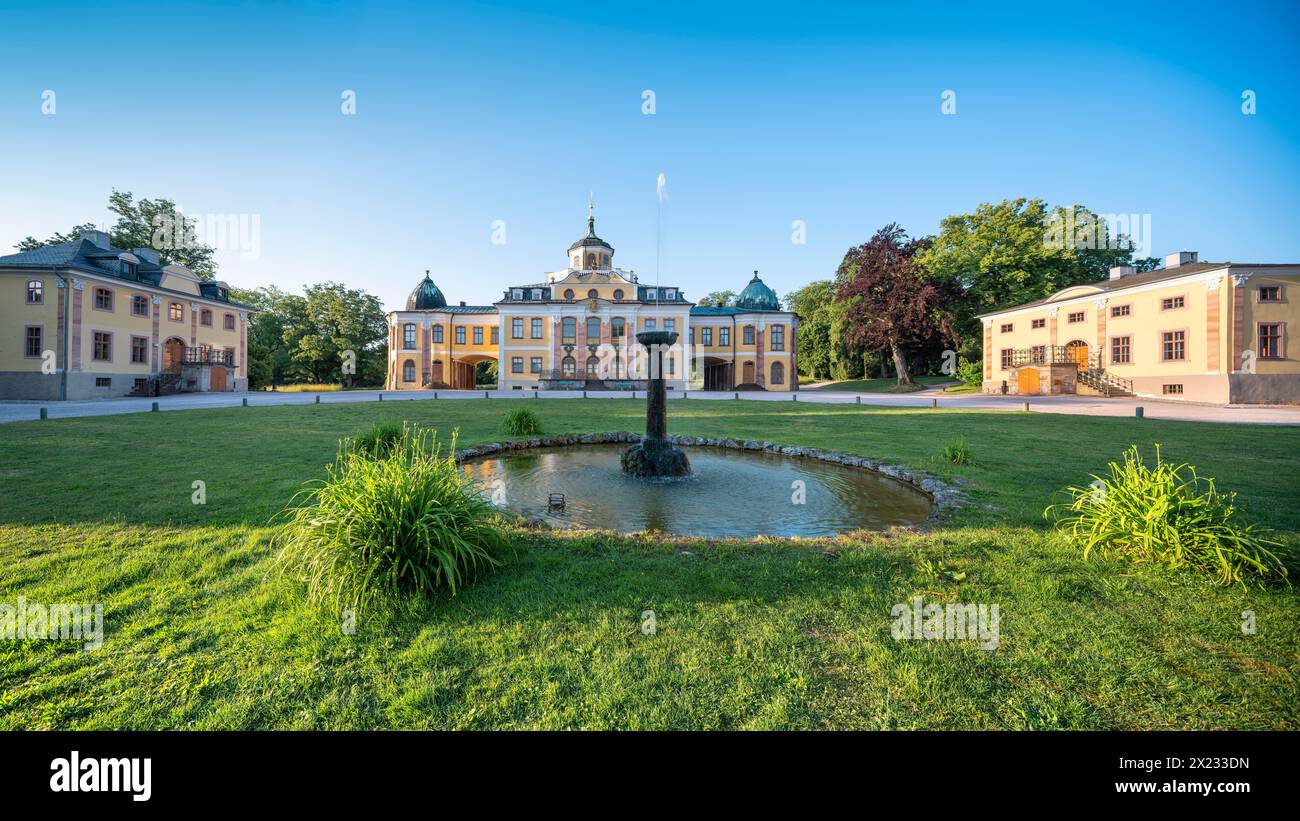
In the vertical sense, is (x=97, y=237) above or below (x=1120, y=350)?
above

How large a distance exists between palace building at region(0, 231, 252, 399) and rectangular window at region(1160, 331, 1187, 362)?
205 feet

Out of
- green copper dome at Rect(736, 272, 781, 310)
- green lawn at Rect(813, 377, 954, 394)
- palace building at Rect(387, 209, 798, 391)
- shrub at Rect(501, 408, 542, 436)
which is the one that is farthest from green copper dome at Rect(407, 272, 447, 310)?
shrub at Rect(501, 408, 542, 436)

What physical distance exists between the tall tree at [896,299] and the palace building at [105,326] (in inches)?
2120

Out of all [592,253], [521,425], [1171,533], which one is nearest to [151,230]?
[592,253]

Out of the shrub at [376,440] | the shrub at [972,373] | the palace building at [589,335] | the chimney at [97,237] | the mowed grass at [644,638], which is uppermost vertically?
the chimney at [97,237]

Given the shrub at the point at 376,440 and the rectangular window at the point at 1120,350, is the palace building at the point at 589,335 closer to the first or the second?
the rectangular window at the point at 1120,350

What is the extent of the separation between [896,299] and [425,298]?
157ft

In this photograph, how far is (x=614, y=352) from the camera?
4991 centimetres

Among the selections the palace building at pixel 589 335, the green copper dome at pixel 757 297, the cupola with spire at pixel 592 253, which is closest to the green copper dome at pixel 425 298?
the palace building at pixel 589 335

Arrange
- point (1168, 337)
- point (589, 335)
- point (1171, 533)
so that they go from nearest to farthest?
point (1171, 533) < point (1168, 337) < point (589, 335)

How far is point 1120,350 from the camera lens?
33156 millimetres

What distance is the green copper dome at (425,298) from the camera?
54.6 meters

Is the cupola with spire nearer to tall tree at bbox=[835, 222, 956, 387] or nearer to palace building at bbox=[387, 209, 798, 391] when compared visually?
palace building at bbox=[387, 209, 798, 391]

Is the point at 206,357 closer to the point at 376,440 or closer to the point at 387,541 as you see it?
the point at 376,440
